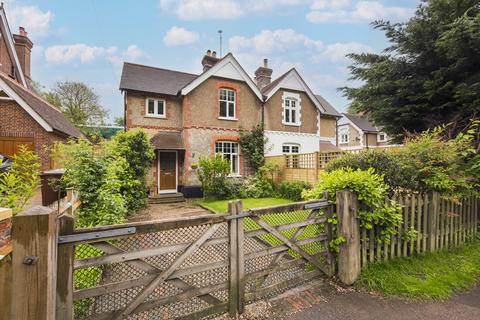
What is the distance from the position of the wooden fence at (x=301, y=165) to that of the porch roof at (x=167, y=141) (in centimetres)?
536

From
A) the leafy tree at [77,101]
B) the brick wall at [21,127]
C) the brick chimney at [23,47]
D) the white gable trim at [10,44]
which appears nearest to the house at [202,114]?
the brick wall at [21,127]

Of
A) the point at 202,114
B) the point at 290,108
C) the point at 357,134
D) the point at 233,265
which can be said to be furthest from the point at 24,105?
the point at 357,134

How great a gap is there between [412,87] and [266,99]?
8490 mm

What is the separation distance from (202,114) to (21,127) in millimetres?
8278

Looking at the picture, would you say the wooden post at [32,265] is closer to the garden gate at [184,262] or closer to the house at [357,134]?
the garden gate at [184,262]

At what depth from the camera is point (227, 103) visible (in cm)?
1350

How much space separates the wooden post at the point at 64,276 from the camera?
6.59 feet

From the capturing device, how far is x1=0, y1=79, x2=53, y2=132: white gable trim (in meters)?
9.68

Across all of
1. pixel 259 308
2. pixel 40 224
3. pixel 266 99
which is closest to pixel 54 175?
pixel 40 224

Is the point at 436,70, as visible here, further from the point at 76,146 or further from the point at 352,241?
the point at 76,146

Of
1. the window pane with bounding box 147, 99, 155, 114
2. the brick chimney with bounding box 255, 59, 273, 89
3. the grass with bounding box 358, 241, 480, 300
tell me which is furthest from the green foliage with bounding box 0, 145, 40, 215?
the brick chimney with bounding box 255, 59, 273, 89

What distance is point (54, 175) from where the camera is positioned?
18.3 ft

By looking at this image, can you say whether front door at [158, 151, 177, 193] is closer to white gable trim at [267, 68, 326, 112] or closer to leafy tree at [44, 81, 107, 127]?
white gable trim at [267, 68, 326, 112]

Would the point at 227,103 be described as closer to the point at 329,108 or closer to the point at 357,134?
the point at 329,108
